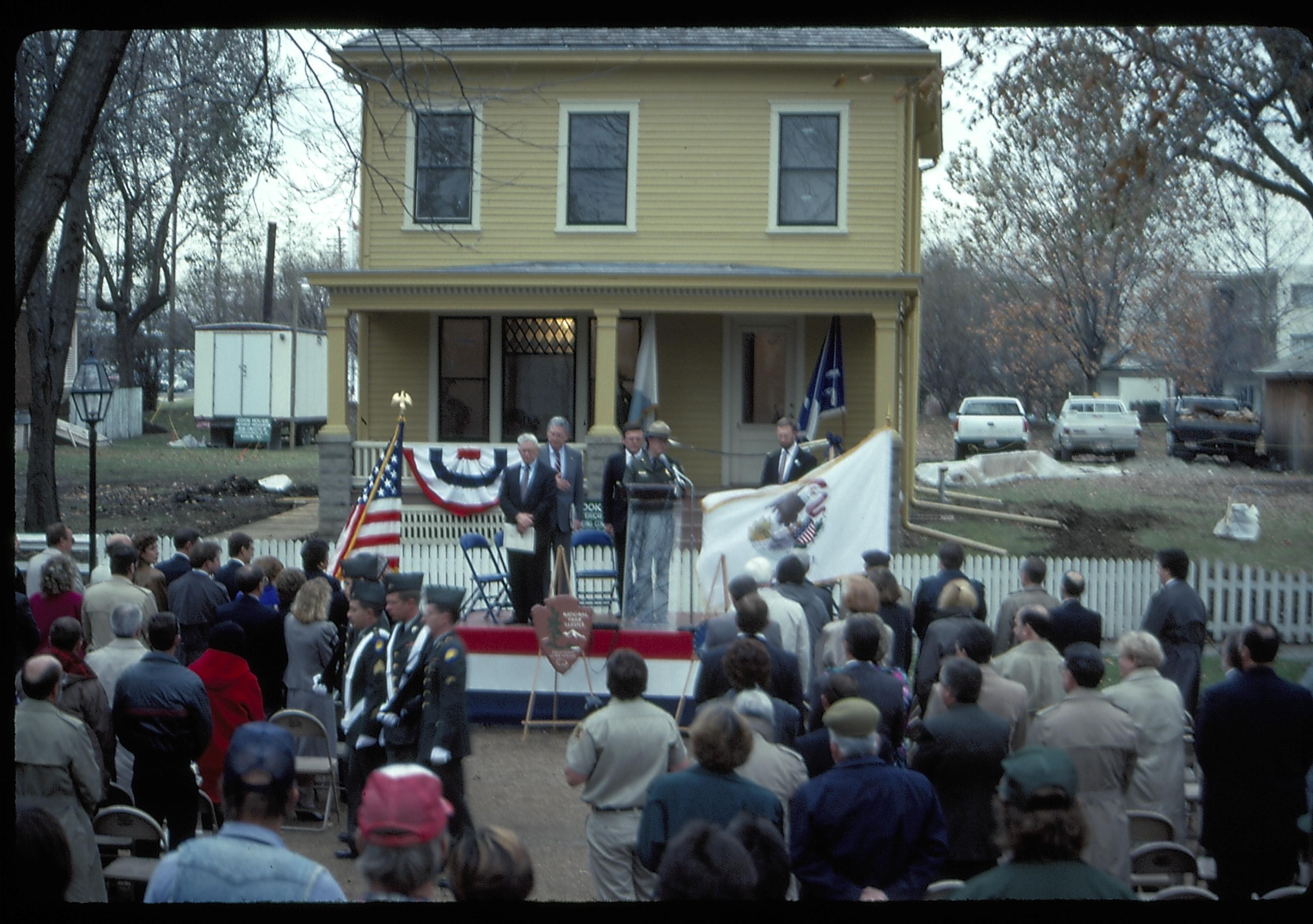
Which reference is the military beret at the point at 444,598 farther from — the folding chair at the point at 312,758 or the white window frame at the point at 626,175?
the white window frame at the point at 626,175

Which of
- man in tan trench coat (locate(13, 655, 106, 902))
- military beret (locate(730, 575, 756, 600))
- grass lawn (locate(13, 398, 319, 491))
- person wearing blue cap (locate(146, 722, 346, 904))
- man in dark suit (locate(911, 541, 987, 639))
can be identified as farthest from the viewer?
grass lawn (locate(13, 398, 319, 491))

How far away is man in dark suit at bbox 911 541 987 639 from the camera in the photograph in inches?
362

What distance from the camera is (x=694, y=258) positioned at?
20.4m

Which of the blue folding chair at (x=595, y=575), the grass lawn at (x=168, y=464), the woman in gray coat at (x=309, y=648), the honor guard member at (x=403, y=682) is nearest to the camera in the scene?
the honor guard member at (x=403, y=682)

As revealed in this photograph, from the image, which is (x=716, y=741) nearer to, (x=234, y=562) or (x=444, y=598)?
(x=444, y=598)

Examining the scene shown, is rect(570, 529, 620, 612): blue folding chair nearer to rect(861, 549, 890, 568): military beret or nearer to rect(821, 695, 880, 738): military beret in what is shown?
rect(861, 549, 890, 568): military beret

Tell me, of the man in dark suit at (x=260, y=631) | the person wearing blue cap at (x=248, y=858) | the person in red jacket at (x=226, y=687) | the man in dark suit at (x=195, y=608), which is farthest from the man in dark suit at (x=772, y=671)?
the man in dark suit at (x=195, y=608)

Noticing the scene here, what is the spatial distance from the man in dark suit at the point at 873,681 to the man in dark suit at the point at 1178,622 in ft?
11.1

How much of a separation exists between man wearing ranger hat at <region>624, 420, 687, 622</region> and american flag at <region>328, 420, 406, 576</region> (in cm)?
247

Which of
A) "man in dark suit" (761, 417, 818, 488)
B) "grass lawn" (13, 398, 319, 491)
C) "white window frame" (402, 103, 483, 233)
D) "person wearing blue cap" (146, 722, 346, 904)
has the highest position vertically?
"white window frame" (402, 103, 483, 233)

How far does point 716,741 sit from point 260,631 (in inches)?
188

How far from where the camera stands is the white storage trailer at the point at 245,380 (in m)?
42.2

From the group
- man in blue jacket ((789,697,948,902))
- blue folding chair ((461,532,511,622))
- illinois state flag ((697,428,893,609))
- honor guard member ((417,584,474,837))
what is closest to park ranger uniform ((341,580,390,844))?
honor guard member ((417,584,474,837))

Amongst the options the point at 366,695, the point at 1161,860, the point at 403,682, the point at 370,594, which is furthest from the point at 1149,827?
the point at 370,594
